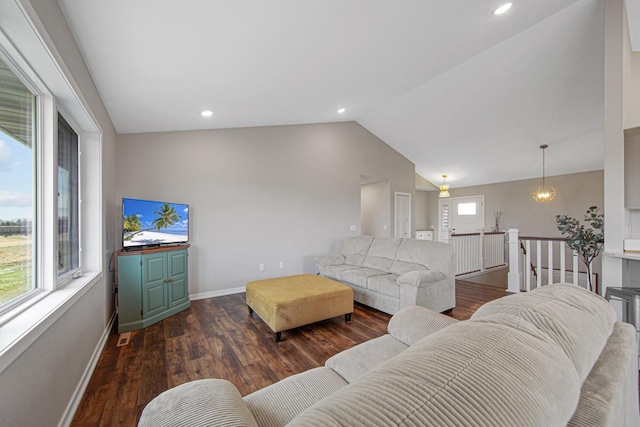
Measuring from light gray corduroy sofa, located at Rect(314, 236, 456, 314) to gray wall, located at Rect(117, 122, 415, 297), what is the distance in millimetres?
888

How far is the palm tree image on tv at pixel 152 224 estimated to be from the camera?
9.30 feet

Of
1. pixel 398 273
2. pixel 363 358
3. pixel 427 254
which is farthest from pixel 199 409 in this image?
pixel 427 254

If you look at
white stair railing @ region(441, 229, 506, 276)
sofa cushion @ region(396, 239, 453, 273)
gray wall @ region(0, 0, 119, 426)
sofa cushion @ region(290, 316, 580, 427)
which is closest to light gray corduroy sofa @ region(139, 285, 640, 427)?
sofa cushion @ region(290, 316, 580, 427)

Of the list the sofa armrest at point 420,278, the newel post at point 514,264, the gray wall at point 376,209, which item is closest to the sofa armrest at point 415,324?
the sofa armrest at point 420,278

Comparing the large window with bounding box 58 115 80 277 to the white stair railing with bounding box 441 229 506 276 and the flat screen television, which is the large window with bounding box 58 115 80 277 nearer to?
the flat screen television

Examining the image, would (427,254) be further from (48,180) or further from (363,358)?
(48,180)

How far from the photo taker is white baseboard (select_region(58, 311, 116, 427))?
58.6 inches

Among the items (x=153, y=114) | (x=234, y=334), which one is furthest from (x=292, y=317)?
(x=153, y=114)

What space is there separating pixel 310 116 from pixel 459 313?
11.8ft

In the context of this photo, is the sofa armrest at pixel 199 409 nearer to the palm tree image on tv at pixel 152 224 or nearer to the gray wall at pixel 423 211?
the palm tree image on tv at pixel 152 224

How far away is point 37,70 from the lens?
143cm

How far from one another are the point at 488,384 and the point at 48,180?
2.31 metres

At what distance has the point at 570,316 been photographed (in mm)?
716

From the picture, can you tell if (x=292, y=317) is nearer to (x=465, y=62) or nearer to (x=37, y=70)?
(x=37, y=70)
